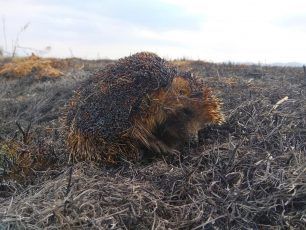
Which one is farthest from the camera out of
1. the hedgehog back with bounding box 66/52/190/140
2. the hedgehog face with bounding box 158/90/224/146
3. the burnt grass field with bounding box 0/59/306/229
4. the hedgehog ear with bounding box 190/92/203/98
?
the hedgehog ear with bounding box 190/92/203/98

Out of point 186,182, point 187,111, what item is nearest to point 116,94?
point 187,111

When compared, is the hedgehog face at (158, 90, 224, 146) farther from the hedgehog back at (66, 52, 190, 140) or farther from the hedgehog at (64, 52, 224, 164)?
the hedgehog back at (66, 52, 190, 140)

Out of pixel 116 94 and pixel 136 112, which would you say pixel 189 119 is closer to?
pixel 136 112

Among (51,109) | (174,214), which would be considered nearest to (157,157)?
(174,214)

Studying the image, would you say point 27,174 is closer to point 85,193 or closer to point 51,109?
point 85,193

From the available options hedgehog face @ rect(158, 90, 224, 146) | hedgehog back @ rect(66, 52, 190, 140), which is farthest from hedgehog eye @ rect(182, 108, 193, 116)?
hedgehog back @ rect(66, 52, 190, 140)

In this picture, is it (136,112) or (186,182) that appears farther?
(136,112)

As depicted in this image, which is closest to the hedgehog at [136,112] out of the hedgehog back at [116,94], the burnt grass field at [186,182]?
the hedgehog back at [116,94]
